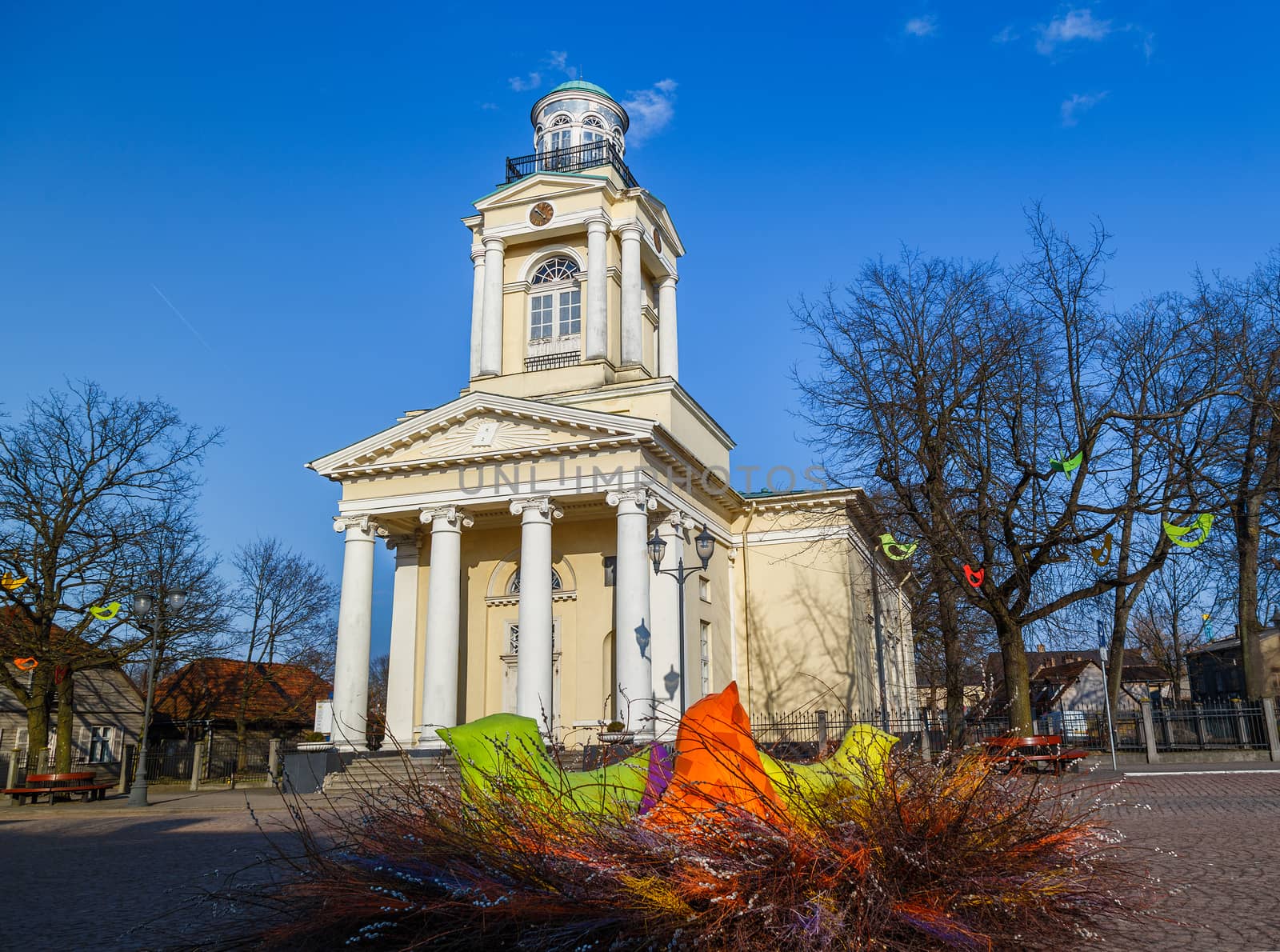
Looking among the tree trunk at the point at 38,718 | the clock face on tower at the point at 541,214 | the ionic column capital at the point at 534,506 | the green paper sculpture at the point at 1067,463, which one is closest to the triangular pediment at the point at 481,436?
the ionic column capital at the point at 534,506

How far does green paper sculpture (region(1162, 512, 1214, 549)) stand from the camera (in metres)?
17.6

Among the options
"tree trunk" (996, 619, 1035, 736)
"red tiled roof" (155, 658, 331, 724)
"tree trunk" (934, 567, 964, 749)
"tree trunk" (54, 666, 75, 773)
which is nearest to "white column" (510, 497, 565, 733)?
"tree trunk" (934, 567, 964, 749)

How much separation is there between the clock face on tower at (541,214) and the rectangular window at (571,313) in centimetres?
230

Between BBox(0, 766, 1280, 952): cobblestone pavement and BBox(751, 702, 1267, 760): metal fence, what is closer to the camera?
BBox(0, 766, 1280, 952): cobblestone pavement

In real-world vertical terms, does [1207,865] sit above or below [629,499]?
below

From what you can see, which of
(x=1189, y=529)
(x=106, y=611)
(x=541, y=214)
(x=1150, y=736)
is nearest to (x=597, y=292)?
(x=541, y=214)

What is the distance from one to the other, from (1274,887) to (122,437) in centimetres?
3122

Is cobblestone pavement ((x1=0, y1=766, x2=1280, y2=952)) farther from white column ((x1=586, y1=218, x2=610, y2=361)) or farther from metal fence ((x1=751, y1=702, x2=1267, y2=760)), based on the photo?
white column ((x1=586, y1=218, x2=610, y2=361))

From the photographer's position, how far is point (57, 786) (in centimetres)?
2367

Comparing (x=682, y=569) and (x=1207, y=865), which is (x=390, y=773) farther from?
(x=682, y=569)

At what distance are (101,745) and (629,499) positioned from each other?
1195 inches

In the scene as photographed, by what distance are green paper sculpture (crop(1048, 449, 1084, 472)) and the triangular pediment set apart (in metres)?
8.95

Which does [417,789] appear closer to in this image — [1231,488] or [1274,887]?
[1274,887]

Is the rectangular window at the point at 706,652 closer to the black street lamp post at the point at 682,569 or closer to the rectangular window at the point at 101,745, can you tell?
the black street lamp post at the point at 682,569
